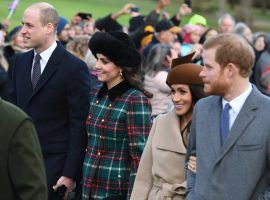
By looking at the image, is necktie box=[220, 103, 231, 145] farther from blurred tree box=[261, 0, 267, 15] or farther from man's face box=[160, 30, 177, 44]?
blurred tree box=[261, 0, 267, 15]

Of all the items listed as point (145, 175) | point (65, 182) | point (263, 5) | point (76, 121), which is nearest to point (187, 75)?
point (145, 175)

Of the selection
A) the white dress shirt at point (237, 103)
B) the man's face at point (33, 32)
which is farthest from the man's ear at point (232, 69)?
the man's face at point (33, 32)

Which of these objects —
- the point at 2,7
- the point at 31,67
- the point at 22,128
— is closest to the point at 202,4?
the point at 2,7

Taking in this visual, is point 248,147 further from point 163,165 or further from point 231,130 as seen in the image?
point 163,165

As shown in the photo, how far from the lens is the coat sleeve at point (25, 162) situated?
434 cm

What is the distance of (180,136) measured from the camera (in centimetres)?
601

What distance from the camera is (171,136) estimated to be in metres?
5.98

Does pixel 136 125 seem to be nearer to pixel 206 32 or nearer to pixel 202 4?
pixel 206 32

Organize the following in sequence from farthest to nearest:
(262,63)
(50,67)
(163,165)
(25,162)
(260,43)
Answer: (260,43), (262,63), (50,67), (163,165), (25,162)

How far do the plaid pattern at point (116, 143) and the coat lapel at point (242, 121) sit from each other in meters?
1.62

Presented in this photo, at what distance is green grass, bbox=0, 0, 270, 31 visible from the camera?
80.0 ft

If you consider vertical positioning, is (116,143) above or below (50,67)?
below

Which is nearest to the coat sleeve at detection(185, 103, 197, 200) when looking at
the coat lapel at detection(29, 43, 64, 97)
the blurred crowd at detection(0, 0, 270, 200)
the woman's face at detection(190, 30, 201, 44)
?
the blurred crowd at detection(0, 0, 270, 200)

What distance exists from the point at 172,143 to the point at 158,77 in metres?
4.80
